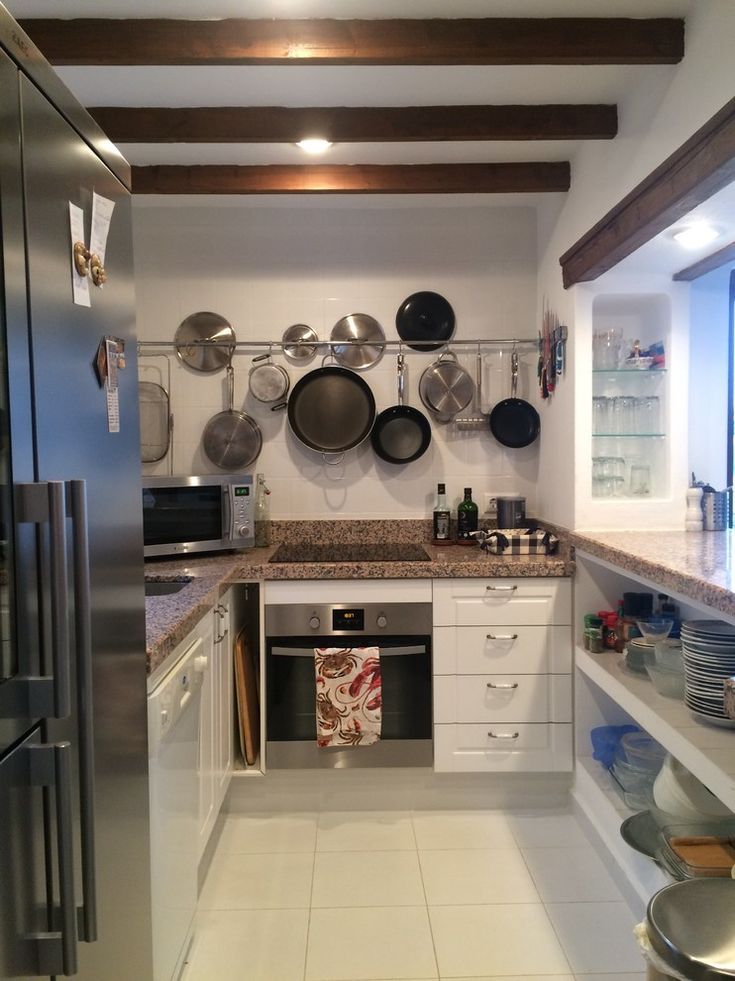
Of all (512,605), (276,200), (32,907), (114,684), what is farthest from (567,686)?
(276,200)

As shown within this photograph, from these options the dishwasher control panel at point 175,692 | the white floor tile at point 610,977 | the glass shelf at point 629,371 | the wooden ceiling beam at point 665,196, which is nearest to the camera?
the dishwasher control panel at point 175,692

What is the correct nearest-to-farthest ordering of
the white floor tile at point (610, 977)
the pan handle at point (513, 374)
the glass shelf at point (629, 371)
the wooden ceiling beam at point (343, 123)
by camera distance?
1. the white floor tile at point (610, 977)
2. the wooden ceiling beam at point (343, 123)
3. the glass shelf at point (629, 371)
4. the pan handle at point (513, 374)

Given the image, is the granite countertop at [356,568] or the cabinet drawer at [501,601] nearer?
the granite countertop at [356,568]

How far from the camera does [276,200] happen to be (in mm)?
2822

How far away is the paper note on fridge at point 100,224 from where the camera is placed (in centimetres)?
104

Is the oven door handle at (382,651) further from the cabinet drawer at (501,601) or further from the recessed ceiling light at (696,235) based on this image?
the recessed ceiling light at (696,235)

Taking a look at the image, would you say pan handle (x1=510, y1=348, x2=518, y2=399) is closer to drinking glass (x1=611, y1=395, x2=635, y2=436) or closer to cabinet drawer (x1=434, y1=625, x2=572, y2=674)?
drinking glass (x1=611, y1=395, x2=635, y2=436)

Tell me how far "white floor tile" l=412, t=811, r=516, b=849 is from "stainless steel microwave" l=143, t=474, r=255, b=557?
48.6 inches

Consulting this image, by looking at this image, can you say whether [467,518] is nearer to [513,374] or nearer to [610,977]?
[513,374]

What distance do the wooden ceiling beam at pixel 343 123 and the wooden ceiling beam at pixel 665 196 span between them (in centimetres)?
32

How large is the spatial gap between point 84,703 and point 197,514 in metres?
1.70

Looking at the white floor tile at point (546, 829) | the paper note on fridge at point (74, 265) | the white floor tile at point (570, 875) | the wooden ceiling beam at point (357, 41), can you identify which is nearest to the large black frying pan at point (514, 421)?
the wooden ceiling beam at point (357, 41)

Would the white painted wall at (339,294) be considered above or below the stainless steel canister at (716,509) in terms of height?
above

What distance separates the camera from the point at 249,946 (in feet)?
5.75
